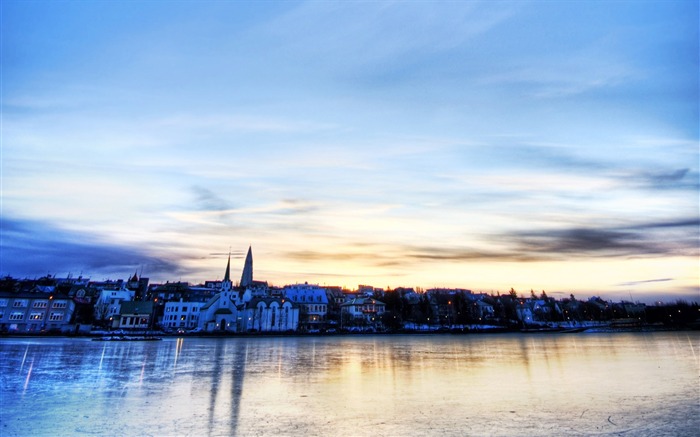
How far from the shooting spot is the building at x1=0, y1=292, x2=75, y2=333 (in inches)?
3216

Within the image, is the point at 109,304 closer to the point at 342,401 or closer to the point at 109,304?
the point at 109,304

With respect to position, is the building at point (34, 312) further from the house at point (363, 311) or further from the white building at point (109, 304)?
the house at point (363, 311)

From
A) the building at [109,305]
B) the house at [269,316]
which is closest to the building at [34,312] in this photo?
the building at [109,305]

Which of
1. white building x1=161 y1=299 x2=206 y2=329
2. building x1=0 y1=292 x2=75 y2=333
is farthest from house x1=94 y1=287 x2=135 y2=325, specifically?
white building x1=161 y1=299 x2=206 y2=329

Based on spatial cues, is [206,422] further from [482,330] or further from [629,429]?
[482,330]

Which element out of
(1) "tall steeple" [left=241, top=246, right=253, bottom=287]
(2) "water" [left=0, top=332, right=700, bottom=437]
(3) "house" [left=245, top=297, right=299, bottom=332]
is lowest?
(2) "water" [left=0, top=332, right=700, bottom=437]

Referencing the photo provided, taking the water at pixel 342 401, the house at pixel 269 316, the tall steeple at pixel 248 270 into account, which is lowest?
the water at pixel 342 401

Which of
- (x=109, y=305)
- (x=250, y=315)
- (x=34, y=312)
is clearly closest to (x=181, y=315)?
(x=109, y=305)

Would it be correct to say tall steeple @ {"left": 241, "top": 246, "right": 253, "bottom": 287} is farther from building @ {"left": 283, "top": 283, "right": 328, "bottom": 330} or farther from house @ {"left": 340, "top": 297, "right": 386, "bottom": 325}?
house @ {"left": 340, "top": 297, "right": 386, "bottom": 325}

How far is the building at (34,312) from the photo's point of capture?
268 feet

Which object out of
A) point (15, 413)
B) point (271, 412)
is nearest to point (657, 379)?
point (271, 412)

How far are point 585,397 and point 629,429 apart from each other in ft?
19.2

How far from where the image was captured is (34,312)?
278 feet

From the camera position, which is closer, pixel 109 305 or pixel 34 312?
pixel 34 312
